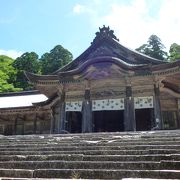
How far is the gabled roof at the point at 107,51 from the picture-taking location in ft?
54.2

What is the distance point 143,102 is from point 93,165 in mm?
10155

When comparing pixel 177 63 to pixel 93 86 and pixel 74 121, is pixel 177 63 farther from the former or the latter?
pixel 74 121

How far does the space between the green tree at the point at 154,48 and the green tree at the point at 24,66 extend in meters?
19.5

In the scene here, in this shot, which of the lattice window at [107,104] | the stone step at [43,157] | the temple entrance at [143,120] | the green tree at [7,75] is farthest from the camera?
the green tree at [7,75]

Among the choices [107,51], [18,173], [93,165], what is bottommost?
[18,173]

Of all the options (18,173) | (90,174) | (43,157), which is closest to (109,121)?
(43,157)

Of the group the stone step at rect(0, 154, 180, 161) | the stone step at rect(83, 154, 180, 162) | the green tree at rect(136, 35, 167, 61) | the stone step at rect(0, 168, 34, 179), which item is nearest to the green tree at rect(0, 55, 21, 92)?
the green tree at rect(136, 35, 167, 61)

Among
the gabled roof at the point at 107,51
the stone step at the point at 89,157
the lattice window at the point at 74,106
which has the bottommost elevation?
the stone step at the point at 89,157

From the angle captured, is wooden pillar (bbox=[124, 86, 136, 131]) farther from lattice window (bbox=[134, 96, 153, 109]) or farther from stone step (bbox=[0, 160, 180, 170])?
stone step (bbox=[0, 160, 180, 170])

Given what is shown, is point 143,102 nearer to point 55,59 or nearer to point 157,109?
point 157,109

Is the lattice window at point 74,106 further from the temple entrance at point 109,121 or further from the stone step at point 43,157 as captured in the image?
the stone step at point 43,157

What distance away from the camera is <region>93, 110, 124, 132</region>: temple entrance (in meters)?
20.6

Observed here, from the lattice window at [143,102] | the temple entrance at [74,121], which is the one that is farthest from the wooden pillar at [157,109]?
the temple entrance at [74,121]

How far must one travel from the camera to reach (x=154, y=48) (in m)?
44.8
